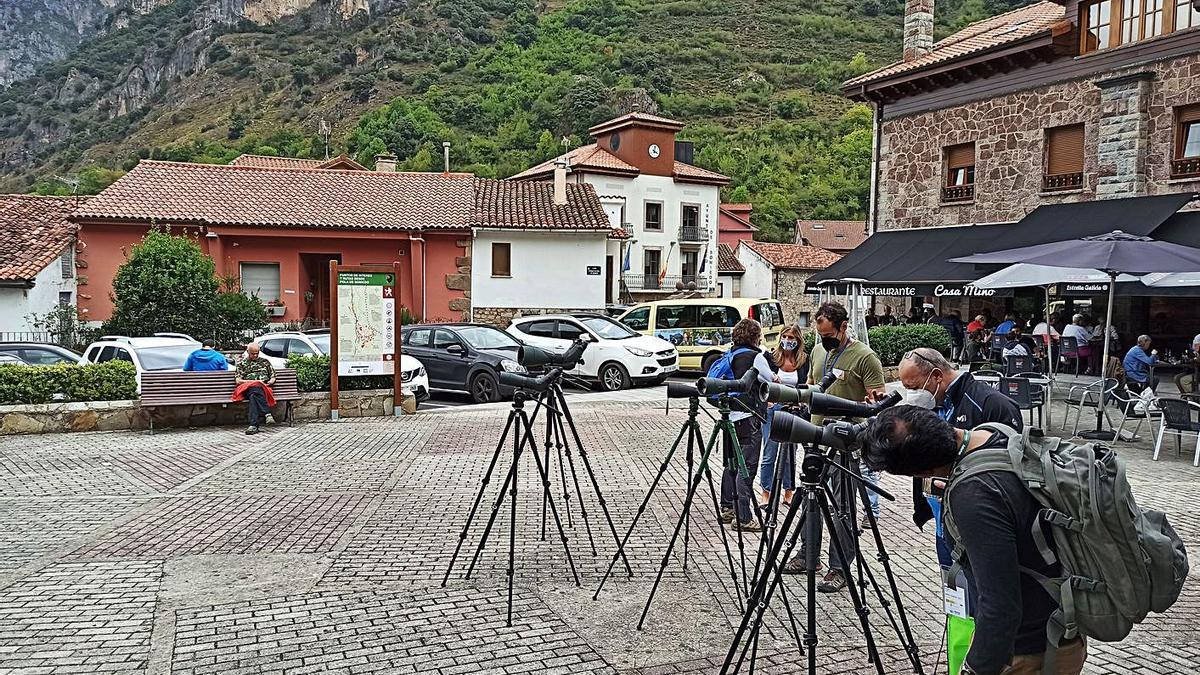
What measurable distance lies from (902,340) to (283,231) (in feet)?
61.7

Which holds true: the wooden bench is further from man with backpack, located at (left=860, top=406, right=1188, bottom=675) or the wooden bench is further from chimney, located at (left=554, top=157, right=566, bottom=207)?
chimney, located at (left=554, top=157, right=566, bottom=207)

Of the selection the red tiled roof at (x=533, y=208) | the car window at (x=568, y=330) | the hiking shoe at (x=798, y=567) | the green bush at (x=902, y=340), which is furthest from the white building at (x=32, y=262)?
the hiking shoe at (x=798, y=567)

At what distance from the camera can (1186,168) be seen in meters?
17.0

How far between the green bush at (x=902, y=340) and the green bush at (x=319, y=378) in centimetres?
1002

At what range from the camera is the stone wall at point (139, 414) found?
38.3 ft

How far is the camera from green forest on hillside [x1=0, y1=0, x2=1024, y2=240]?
6750 cm

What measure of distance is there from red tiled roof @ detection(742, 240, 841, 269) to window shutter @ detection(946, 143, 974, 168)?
98.7ft

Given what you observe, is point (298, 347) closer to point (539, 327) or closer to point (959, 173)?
point (539, 327)

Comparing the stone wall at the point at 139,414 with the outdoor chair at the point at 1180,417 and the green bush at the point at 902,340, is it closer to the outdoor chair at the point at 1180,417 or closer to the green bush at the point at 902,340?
the green bush at the point at 902,340

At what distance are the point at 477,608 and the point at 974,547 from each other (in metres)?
3.45

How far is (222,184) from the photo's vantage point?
2862cm

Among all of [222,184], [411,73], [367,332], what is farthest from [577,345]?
[411,73]

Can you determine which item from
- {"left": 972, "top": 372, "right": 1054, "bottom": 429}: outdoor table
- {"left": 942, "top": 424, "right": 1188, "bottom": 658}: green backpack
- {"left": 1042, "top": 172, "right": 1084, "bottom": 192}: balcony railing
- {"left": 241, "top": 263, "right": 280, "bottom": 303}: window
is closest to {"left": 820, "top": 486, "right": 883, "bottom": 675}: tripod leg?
{"left": 942, "top": 424, "right": 1188, "bottom": 658}: green backpack

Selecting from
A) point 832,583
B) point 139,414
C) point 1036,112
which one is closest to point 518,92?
point 1036,112
